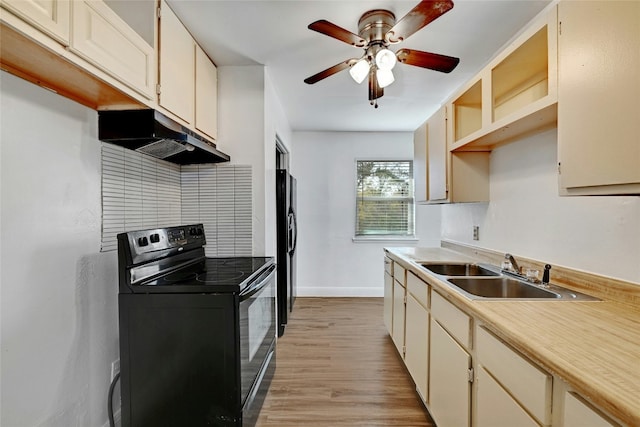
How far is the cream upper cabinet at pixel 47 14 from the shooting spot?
0.89 meters

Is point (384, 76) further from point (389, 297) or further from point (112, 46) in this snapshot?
point (389, 297)

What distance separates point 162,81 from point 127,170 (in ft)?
1.88

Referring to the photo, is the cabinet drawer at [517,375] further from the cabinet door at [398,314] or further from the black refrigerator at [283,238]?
the black refrigerator at [283,238]

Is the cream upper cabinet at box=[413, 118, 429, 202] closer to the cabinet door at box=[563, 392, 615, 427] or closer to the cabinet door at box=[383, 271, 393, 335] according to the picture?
the cabinet door at box=[383, 271, 393, 335]

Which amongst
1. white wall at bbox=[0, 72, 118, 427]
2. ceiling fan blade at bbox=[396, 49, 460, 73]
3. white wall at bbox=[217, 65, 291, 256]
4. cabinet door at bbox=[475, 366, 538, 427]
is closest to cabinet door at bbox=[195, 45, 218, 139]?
white wall at bbox=[217, 65, 291, 256]

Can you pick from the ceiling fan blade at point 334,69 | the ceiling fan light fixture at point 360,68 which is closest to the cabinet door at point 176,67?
the ceiling fan blade at point 334,69

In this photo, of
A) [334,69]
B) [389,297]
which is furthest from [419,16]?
[389,297]

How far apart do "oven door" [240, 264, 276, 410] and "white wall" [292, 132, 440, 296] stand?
220 centimetres

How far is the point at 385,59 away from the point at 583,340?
5.09 feet

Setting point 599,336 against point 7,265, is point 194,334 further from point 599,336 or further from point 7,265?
point 599,336

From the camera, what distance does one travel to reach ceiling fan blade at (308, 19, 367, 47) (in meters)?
1.54

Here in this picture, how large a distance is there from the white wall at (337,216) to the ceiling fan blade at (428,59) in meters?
2.60

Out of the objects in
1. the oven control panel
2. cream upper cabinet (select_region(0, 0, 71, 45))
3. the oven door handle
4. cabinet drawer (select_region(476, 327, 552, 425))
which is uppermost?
cream upper cabinet (select_region(0, 0, 71, 45))

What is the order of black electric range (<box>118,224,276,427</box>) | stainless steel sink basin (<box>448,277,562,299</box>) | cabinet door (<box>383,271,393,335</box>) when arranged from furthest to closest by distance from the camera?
cabinet door (<box>383,271,393,335</box>)
stainless steel sink basin (<box>448,277,562,299</box>)
black electric range (<box>118,224,276,427</box>)
